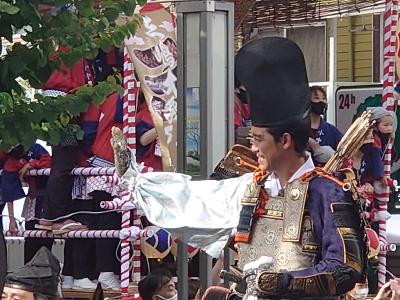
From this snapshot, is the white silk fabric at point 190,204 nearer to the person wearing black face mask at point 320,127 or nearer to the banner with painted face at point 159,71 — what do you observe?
the banner with painted face at point 159,71

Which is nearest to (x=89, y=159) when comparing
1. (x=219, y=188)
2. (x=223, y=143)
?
(x=223, y=143)

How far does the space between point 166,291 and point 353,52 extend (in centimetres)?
1022

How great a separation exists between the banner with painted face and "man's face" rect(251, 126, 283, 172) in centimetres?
223

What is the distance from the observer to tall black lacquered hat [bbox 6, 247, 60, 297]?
489cm

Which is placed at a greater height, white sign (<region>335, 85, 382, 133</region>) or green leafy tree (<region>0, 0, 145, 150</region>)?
green leafy tree (<region>0, 0, 145, 150</region>)

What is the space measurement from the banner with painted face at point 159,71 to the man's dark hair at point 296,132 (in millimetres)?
2277

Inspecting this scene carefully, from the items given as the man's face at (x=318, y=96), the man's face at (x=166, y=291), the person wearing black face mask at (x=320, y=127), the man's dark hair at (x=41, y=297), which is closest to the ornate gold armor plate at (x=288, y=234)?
the man's dark hair at (x=41, y=297)

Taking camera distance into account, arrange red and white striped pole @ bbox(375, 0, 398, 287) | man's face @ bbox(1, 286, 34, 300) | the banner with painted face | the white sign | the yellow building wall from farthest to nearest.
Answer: the yellow building wall < the white sign < red and white striped pole @ bbox(375, 0, 398, 287) < the banner with painted face < man's face @ bbox(1, 286, 34, 300)

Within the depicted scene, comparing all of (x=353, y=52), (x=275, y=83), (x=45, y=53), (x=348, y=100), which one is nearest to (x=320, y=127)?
(x=348, y=100)

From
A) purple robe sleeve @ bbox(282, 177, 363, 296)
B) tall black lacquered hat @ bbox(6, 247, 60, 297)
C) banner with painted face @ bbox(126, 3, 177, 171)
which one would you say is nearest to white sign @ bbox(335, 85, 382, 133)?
banner with painted face @ bbox(126, 3, 177, 171)

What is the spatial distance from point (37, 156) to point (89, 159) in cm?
66

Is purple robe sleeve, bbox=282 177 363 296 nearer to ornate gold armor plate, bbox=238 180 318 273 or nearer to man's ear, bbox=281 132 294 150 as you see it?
ornate gold armor plate, bbox=238 180 318 273

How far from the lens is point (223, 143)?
5.73 meters

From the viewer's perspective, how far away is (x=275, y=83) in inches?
160
